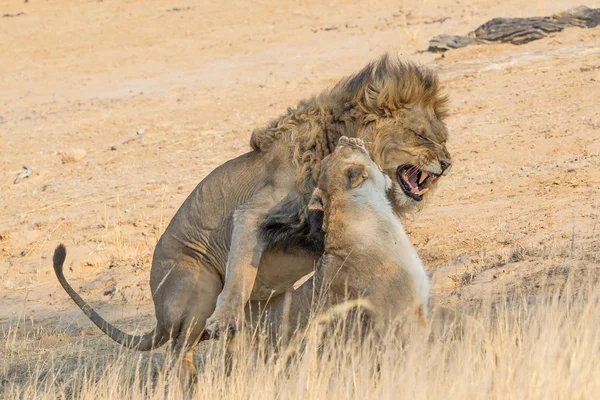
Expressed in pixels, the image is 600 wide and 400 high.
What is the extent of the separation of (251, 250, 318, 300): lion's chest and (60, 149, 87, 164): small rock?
743cm

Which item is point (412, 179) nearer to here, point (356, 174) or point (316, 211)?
point (356, 174)

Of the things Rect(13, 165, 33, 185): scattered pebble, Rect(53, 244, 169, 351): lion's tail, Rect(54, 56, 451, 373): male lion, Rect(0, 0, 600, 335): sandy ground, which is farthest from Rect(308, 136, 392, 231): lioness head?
Rect(13, 165, 33, 185): scattered pebble

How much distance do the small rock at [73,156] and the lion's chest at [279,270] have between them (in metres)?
7.43

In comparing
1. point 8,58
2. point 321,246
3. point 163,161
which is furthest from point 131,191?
point 8,58

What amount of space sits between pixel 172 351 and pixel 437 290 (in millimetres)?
1850

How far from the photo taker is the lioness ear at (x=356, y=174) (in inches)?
216

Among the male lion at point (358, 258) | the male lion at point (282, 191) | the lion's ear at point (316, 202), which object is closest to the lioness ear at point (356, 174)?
the male lion at point (358, 258)

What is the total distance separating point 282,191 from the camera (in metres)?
6.00

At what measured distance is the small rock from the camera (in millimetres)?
13195

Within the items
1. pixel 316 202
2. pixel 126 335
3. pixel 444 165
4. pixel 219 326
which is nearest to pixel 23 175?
pixel 126 335

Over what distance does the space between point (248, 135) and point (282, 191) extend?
6603 millimetres

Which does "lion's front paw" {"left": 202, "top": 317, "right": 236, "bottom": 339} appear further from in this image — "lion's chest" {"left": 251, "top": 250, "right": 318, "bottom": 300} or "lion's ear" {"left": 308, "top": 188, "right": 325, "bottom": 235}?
"lion's ear" {"left": 308, "top": 188, "right": 325, "bottom": 235}

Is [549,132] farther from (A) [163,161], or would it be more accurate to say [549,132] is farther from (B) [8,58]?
(B) [8,58]

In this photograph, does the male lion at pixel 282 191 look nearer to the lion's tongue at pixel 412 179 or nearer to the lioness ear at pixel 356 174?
the lion's tongue at pixel 412 179
